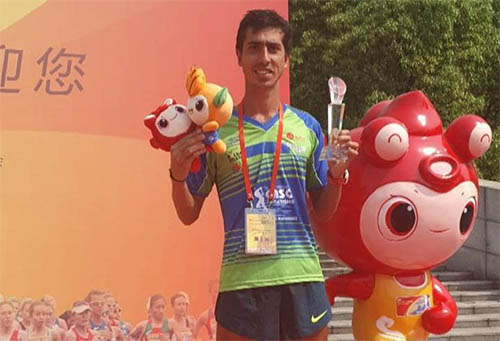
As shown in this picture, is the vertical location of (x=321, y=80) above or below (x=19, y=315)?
above

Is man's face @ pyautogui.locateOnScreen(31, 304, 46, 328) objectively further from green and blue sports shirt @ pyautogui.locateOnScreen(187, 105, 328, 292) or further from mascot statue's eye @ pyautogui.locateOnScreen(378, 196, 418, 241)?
green and blue sports shirt @ pyautogui.locateOnScreen(187, 105, 328, 292)

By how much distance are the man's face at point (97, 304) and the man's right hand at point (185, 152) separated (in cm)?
340

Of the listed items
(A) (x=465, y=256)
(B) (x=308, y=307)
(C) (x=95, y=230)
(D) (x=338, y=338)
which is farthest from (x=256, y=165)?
(A) (x=465, y=256)

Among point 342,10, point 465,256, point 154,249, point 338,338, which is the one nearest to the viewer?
point 154,249

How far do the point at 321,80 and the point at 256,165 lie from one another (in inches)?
378

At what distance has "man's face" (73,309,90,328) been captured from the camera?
572cm

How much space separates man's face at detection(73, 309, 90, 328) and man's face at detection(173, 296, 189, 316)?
0.66 metres

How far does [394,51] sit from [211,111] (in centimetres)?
945

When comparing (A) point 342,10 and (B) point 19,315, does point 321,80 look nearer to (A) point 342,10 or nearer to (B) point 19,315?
(A) point 342,10

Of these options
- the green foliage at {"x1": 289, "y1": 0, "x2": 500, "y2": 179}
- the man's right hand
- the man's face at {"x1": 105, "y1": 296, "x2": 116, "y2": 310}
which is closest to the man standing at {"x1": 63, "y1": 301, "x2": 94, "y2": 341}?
the man's face at {"x1": 105, "y1": 296, "x2": 116, "y2": 310}

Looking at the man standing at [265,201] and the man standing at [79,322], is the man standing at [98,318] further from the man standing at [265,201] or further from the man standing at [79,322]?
the man standing at [265,201]

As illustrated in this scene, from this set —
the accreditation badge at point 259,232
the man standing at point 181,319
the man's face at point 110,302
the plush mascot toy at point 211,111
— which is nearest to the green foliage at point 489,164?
the man standing at point 181,319

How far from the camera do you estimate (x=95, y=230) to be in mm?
5727

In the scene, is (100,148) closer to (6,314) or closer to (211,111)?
(6,314)
